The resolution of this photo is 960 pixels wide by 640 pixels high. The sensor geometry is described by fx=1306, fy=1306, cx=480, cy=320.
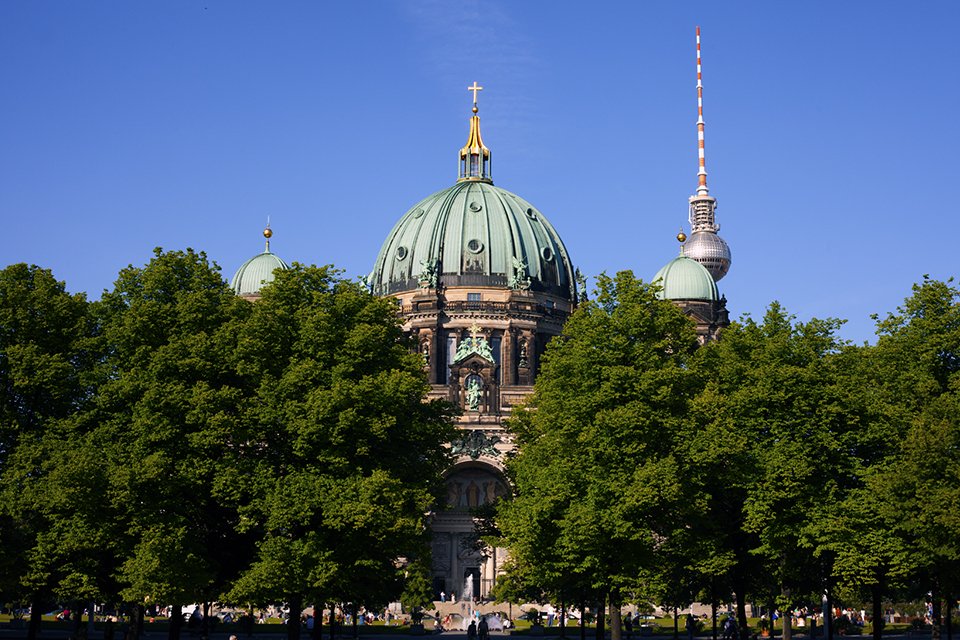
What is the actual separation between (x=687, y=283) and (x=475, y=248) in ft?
75.1

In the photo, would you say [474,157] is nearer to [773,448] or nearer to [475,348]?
[475,348]

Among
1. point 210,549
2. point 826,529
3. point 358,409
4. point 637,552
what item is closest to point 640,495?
point 637,552

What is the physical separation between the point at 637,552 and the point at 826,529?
793 centimetres

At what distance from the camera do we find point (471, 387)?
12469cm

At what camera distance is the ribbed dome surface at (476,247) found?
453 ft

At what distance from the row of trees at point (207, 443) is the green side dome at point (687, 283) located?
83.6 meters

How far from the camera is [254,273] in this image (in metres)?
135

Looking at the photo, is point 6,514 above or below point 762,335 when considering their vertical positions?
below

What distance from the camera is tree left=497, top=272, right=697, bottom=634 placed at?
5478 centimetres

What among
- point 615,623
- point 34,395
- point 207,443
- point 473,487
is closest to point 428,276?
point 473,487

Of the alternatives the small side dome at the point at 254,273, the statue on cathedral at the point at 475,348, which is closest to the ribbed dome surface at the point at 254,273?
the small side dome at the point at 254,273

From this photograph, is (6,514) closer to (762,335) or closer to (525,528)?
(525,528)

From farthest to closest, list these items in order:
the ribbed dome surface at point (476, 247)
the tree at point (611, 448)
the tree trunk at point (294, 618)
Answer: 1. the ribbed dome surface at point (476, 247)
2. the tree at point (611, 448)
3. the tree trunk at point (294, 618)

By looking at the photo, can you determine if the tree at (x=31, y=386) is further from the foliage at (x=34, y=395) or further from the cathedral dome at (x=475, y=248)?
the cathedral dome at (x=475, y=248)
